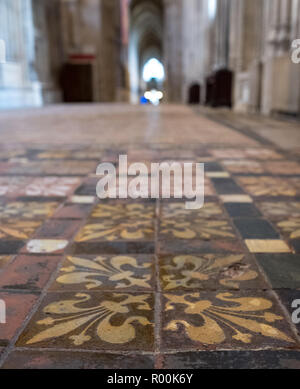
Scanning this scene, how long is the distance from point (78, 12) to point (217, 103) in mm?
10415

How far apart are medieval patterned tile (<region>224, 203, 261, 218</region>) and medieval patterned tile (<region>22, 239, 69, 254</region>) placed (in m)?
0.75

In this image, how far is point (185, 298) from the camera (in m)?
1.10

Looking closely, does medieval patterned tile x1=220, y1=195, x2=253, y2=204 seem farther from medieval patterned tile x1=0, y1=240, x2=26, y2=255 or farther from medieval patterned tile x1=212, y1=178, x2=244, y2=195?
medieval patterned tile x1=0, y1=240, x2=26, y2=255

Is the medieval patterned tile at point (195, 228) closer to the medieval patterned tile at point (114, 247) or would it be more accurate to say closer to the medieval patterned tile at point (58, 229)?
the medieval patterned tile at point (114, 247)

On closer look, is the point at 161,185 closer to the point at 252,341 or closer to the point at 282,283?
the point at 282,283

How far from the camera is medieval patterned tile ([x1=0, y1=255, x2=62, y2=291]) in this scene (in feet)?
3.87

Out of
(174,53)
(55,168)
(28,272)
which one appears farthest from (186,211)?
(174,53)

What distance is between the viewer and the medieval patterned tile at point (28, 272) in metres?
1.18

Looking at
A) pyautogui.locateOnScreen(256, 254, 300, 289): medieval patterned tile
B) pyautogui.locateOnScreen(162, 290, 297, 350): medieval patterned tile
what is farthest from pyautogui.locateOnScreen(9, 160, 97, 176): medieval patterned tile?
pyautogui.locateOnScreen(162, 290, 297, 350): medieval patterned tile

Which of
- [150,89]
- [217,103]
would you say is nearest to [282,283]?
[217,103]

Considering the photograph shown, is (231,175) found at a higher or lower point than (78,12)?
lower

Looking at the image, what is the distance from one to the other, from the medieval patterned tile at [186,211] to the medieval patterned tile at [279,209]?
8.0 inches

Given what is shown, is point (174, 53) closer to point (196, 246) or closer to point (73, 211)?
point (73, 211)
